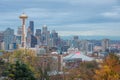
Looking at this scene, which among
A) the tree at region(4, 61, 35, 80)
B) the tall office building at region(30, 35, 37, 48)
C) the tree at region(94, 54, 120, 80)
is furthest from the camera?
the tall office building at region(30, 35, 37, 48)

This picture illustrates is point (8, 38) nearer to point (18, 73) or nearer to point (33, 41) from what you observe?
point (33, 41)

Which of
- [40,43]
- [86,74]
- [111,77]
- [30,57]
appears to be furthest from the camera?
[40,43]

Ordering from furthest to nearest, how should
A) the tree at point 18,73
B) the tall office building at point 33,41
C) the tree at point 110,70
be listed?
the tall office building at point 33,41, the tree at point 110,70, the tree at point 18,73

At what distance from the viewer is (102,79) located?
3048 centimetres

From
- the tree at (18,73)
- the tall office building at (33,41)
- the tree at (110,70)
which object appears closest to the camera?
the tree at (18,73)

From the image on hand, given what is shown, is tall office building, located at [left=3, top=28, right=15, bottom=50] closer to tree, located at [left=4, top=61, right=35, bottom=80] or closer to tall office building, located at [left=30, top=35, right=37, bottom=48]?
tall office building, located at [left=30, top=35, right=37, bottom=48]

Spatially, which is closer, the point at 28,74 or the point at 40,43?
the point at 28,74

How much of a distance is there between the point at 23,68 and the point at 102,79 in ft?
22.6

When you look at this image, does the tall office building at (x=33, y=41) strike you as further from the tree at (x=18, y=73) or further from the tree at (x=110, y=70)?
the tree at (x=18, y=73)

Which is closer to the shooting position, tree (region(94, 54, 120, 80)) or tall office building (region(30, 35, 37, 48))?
tree (region(94, 54, 120, 80))

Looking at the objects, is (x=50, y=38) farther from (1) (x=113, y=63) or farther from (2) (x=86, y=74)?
(1) (x=113, y=63)

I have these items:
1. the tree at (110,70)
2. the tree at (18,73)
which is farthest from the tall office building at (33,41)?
the tree at (18,73)

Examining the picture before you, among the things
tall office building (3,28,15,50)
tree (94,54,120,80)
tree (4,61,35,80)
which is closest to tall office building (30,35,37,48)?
tall office building (3,28,15,50)

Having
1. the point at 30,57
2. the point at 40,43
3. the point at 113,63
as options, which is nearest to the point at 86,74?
the point at 113,63
